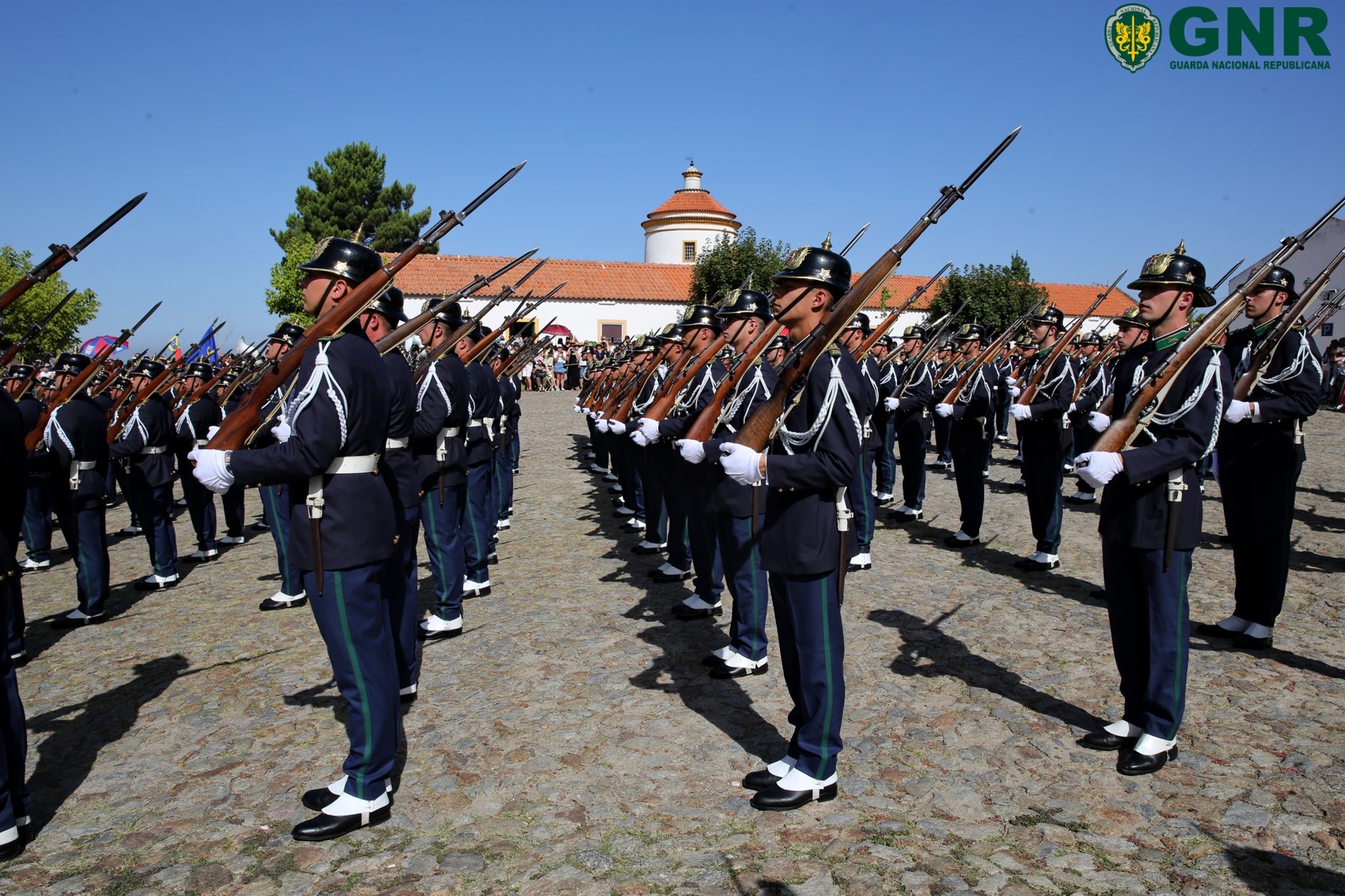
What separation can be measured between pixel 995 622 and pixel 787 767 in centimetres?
334

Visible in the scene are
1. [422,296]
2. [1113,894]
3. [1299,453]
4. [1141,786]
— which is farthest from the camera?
[422,296]

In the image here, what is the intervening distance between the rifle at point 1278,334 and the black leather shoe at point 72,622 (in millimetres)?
9267

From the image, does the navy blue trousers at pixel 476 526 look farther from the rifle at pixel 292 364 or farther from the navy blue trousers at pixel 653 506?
the rifle at pixel 292 364

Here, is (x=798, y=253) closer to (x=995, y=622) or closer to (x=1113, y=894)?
(x=1113, y=894)

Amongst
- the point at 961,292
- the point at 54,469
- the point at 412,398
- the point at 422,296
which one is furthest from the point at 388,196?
the point at 412,398

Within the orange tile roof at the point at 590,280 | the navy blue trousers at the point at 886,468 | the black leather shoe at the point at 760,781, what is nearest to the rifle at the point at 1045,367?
the navy blue trousers at the point at 886,468

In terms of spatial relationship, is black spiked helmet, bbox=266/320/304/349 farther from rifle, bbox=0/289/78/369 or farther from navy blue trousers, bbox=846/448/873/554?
navy blue trousers, bbox=846/448/873/554

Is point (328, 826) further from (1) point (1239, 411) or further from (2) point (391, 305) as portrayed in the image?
(1) point (1239, 411)

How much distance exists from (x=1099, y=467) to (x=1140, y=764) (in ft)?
4.80

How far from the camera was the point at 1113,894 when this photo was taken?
11.4ft

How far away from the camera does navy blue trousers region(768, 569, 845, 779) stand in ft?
14.0

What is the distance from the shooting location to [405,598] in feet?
17.9

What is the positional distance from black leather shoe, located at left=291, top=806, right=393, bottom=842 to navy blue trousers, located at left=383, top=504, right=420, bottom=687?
1.14 meters

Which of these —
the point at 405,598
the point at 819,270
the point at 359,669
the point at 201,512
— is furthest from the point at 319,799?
the point at 201,512
